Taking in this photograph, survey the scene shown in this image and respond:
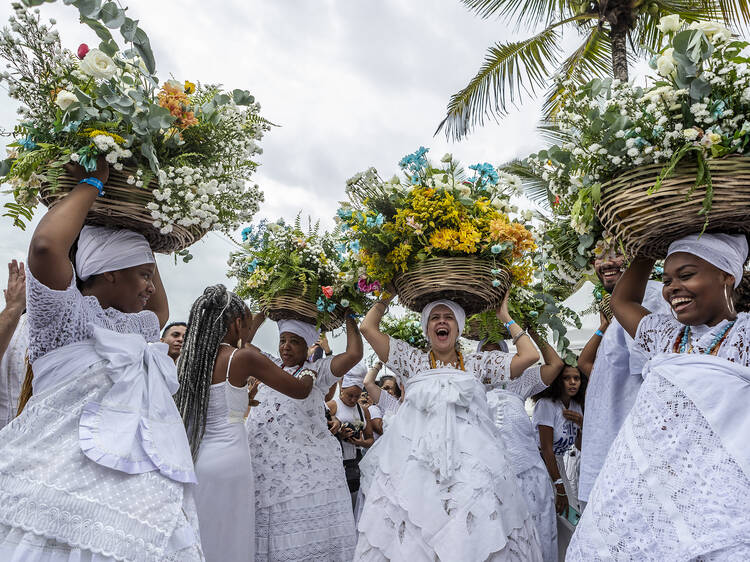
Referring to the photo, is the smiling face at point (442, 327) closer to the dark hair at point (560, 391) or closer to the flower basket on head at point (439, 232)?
the flower basket on head at point (439, 232)

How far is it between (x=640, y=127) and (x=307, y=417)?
3.36 metres

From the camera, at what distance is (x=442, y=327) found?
3900 mm

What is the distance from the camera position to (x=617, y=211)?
7.93 ft

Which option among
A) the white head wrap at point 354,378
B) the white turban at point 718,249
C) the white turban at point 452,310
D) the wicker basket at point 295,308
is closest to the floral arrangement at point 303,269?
the wicker basket at point 295,308

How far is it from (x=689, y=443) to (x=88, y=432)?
2224 millimetres

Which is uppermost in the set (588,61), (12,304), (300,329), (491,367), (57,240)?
(588,61)

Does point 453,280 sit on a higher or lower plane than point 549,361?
higher

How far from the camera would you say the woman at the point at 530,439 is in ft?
14.9

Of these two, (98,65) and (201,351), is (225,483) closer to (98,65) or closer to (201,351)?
(201,351)

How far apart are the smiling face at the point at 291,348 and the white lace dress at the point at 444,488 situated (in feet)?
4.39

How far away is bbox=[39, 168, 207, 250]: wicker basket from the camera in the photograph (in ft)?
7.71

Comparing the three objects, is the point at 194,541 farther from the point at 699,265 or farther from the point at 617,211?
the point at 699,265

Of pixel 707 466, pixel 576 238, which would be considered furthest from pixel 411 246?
pixel 707 466

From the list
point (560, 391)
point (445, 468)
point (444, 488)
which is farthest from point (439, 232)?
point (560, 391)
